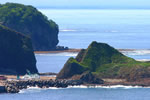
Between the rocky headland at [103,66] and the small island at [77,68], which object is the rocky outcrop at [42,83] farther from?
the rocky headland at [103,66]

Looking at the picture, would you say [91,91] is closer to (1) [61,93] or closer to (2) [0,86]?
(1) [61,93]

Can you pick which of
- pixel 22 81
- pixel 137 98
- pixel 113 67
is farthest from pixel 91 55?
pixel 137 98

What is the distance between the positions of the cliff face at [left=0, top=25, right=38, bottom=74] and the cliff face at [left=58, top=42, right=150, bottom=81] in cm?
1014

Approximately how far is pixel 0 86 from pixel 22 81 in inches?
303

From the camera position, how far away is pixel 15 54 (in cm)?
13512

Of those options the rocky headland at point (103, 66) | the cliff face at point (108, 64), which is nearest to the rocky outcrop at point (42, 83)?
the rocky headland at point (103, 66)

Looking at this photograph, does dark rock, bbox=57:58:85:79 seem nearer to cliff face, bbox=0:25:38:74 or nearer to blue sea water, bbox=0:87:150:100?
blue sea water, bbox=0:87:150:100

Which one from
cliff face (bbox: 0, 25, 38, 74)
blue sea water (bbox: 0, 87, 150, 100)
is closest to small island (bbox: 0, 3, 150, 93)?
cliff face (bbox: 0, 25, 38, 74)

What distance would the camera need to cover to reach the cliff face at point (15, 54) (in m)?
134

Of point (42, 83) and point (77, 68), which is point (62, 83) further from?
point (77, 68)

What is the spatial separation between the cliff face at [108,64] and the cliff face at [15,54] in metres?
10.1

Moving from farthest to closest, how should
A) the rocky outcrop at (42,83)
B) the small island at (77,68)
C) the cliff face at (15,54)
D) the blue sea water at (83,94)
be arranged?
1. the cliff face at (15,54)
2. the small island at (77,68)
3. the rocky outcrop at (42,83)
4. the blue sea water at (83,94)

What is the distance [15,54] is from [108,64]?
18557 mm

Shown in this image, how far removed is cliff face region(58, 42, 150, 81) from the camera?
→ 12219 centimetres
